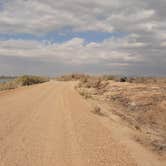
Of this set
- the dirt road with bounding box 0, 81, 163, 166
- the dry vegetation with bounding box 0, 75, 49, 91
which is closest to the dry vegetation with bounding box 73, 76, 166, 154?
the dirt road with bounding box 0, 81, 163, 166

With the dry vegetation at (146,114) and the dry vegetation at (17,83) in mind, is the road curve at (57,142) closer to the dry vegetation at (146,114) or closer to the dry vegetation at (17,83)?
the dry vegetation at (146,114)

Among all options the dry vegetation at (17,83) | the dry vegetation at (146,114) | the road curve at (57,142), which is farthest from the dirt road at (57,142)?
the dry vegetation at (17,83)

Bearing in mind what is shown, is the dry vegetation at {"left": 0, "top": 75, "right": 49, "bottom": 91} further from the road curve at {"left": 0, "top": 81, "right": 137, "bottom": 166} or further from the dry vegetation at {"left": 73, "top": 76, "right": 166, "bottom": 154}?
the road curve at {"left": 0, "top": 81, "right": 137, "bottom": 166}

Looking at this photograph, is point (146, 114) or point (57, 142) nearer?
point (57, 142)

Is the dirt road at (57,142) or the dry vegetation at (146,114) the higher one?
the dirt road at (57,142)

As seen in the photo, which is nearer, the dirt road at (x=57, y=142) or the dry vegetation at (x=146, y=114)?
the dirt road at (x=57, y=142)

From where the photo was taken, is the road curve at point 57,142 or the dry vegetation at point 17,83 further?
the dry vegetation at point 17,83

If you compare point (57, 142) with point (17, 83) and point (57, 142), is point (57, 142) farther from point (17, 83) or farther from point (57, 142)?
point (17, 83)

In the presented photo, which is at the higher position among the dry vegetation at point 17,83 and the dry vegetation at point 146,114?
the dry vegetation at point 17,83

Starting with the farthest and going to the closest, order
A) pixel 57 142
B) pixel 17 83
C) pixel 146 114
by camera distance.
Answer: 1. pixel 17 83
2. pixel 146 114
3. pixel 57 142

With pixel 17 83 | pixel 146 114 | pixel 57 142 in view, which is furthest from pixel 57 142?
pixel 17 83

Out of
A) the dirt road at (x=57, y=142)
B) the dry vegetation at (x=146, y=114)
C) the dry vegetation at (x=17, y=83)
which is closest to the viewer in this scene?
the dirt road at (x=57, y=142)

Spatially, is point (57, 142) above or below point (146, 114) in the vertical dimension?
above

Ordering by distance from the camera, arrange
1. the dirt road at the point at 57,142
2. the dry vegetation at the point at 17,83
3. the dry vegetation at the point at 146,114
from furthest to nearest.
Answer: the dry vegetation at the point at 17,83 < the dry vegetation at the point at 146,114 < the dirt road at the point at 57,142
